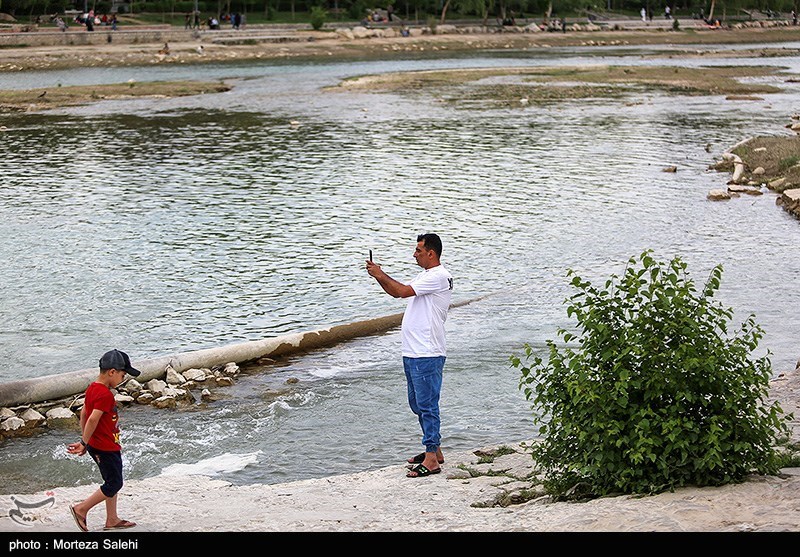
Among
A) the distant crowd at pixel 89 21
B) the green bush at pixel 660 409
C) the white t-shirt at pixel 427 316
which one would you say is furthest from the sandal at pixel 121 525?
the distant crowd at pixel 89 21

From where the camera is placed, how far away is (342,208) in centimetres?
2727

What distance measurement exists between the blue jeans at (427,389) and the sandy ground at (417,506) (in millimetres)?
406

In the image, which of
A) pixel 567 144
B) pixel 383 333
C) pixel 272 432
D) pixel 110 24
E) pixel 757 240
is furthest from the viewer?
pixel 110 24

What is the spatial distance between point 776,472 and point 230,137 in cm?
3394

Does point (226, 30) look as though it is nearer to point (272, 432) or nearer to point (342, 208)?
point (342, 208)

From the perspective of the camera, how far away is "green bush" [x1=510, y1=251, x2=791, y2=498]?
841 cm

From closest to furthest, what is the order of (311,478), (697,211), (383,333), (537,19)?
(311,478)
(383,333)
(697,211)
(537,19)

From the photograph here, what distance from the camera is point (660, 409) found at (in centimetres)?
855

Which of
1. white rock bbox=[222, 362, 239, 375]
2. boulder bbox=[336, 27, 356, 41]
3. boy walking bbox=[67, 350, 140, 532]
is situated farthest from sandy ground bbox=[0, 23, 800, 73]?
boy walking bbox=[67, 350, 140, 532]

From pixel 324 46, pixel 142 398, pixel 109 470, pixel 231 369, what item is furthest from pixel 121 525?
pixel 324 46

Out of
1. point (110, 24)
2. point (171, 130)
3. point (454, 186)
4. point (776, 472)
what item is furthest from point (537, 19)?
point (776, 472)

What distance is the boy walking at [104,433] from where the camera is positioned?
8688 mm

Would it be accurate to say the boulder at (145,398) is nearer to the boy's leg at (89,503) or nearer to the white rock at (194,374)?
the white rock at (194,374)

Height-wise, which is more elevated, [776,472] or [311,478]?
[776,472]
